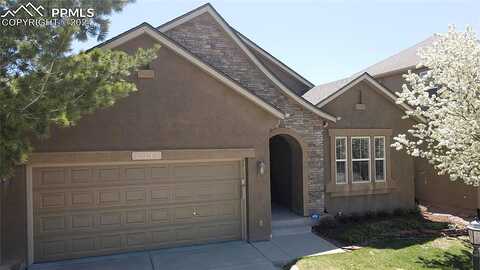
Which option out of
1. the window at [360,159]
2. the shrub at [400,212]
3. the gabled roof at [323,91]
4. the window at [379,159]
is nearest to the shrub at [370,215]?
the shrub at [400,212]

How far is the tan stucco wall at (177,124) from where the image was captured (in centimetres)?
891

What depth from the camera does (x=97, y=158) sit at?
8961 millimetres

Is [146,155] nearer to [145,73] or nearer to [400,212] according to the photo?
[145,73]

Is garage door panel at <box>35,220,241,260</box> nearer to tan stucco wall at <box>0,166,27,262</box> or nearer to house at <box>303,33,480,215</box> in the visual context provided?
tan stucco wall at <box>0,166,27,262</box>

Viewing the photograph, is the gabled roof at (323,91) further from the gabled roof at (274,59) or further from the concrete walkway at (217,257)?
the concrete walkway at (217,257)

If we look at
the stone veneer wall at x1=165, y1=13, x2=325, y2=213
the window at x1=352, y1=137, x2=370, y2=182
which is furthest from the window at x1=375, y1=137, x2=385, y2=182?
the stone veneer wall at x1=165, y1=13, x2=325, y2=213

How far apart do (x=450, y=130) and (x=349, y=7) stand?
5076 millimetres

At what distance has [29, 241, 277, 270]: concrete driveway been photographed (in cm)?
850

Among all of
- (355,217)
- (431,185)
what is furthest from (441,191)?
(355,217)

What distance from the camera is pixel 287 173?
14180 mm

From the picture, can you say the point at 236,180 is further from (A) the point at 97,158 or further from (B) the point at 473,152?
(B) the point at 473,152

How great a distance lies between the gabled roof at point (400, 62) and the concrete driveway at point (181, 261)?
15.0 meters

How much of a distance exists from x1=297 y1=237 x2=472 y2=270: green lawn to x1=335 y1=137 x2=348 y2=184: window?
343 centimetres

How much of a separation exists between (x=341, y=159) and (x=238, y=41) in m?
6.10
